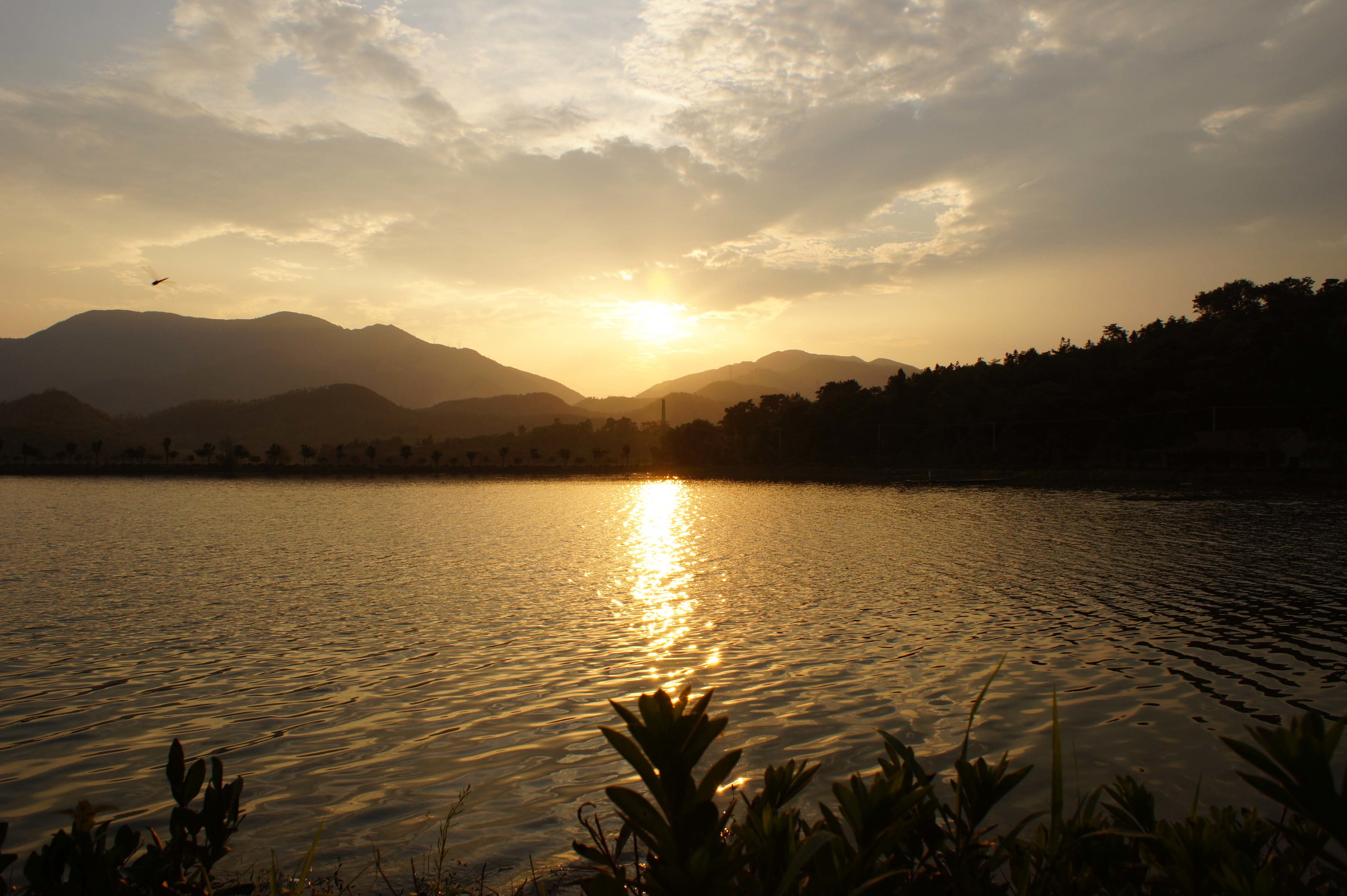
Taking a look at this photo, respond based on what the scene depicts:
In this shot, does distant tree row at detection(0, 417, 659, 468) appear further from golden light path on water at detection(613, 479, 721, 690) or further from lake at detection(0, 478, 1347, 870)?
lake at detection(0, 478, 1347, 870)

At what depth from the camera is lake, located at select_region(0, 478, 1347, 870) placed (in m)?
8.34

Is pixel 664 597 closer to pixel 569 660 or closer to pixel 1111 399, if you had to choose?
pixel 569 660

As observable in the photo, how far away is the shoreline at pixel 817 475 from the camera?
7325 centimetres

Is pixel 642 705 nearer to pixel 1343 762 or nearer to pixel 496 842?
pixel 496 842

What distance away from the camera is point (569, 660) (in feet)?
44.5

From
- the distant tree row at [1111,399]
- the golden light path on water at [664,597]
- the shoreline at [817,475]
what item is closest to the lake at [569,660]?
the golden light path on water at [664,597]

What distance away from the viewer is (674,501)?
66.2 m

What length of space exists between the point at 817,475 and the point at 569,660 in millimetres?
107432

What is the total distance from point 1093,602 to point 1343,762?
10007 millimetres

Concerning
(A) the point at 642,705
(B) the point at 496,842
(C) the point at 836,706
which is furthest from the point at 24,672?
(A) the point at 642,705

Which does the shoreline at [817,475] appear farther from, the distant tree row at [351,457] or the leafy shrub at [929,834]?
the leafy shrub at [929,834]

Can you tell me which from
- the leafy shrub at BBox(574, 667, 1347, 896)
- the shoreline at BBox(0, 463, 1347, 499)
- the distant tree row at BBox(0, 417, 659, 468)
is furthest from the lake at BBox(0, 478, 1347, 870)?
the distant tree row at BBox(0, 417, 659, 468)

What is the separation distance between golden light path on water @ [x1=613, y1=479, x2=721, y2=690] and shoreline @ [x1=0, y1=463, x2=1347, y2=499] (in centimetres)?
4409

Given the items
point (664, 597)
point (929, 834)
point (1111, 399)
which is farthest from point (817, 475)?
point (929, 834)
